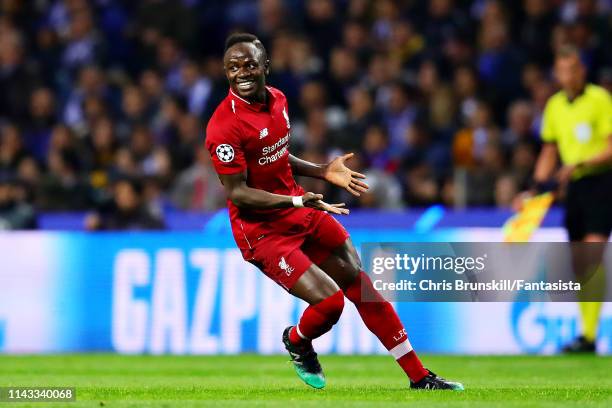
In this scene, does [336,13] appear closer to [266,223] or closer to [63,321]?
[63,321]

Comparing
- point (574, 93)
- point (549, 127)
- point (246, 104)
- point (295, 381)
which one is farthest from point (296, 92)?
point (246, 104)

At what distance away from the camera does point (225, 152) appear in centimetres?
747

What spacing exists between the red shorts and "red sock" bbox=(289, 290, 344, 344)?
0.67ft

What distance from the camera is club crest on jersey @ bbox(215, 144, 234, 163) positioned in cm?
747

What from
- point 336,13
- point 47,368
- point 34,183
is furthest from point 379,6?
point 47,368

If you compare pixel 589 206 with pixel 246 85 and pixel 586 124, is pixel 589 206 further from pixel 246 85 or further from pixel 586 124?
pixel 246 85

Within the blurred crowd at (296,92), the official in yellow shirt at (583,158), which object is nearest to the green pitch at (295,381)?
the official in yellow shirt at (583,158)

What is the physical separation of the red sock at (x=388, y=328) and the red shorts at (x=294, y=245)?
329mm

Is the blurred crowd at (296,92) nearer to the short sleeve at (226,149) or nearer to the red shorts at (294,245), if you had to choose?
the red shorts at (294,245)

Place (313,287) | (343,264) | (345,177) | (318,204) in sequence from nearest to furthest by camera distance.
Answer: (318,204), (313,287), (345,177), (343,264)

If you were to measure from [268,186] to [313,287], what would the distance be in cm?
68

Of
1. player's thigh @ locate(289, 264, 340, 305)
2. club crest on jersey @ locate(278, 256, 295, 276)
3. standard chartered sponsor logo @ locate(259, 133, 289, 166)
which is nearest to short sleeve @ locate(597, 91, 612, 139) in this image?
standard chartered sponsor logo @ locate(259, 133, 289, 166)

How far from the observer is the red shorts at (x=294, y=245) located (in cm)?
763

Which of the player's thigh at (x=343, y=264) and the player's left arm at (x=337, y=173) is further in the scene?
the player's thigh at (x=343, y=264)
